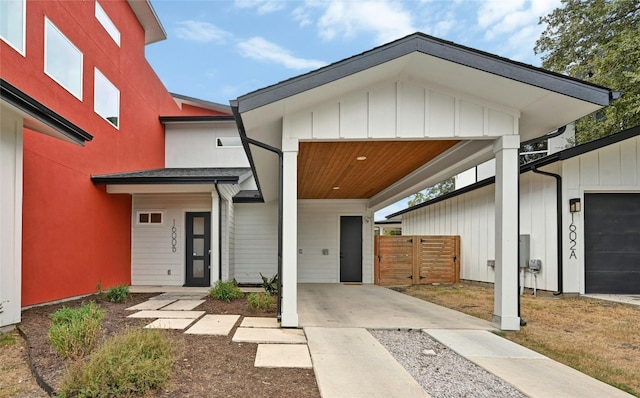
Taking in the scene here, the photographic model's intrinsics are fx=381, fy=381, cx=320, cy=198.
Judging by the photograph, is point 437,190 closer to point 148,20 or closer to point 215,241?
point 148,20

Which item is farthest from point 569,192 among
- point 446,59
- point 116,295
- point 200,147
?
point 200,147

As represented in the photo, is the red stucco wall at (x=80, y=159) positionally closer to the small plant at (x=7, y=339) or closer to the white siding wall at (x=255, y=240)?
the small plant at (x=7, y=339)

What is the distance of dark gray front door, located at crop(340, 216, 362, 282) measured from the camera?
11.2m

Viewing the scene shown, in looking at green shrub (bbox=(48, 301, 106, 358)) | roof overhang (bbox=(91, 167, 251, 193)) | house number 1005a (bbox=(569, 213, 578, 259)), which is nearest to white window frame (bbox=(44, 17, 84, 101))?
roof overhang (bbox=(91, 167, 251, 193))

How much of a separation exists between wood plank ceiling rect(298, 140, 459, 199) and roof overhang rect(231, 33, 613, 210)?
2.68 feet

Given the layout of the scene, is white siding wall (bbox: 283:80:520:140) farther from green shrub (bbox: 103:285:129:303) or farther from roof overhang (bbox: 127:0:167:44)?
roof overhang (bbox: 127:0:167:44)

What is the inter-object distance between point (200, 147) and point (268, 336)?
8.94 metres

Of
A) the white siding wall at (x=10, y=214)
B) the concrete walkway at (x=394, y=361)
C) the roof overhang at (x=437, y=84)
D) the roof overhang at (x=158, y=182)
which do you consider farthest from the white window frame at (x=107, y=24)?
the concrete walkway at (x=394, y=361)

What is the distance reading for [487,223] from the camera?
1023 centimetres

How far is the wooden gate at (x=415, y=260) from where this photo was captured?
36.1 ft

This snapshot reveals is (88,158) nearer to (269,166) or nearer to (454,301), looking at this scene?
(269,166)

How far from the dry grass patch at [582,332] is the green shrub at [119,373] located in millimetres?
3645

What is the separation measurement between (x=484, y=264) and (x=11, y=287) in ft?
32.8

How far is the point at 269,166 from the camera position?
23.0ft
